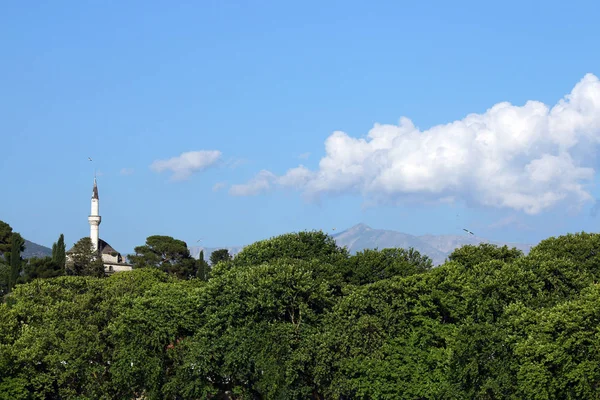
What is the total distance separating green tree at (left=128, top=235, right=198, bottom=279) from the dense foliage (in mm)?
94271

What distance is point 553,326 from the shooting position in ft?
170

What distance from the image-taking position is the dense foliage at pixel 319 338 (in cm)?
5303

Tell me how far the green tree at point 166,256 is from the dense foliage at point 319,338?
309 feet

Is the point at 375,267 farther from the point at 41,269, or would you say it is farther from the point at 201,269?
the point at 201,269

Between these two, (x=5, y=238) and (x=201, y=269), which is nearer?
(x=5, y=238)

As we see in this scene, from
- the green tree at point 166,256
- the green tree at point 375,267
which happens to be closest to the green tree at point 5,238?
the green tree at point 166,256

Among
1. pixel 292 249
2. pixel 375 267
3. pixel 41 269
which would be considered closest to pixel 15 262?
pixel 41 269

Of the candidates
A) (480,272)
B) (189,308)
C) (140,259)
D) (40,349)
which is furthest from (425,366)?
(140,259)

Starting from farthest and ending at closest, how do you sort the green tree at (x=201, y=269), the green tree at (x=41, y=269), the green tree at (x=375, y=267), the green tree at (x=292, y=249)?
the green tree at (x=201, y=269)
the green tree at (x=41, y=269)
the green tree at (x=292, y=249)
the green tree at (x=375, y=267)

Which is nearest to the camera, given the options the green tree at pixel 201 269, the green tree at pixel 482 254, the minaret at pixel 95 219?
the green tree at pixel 482 254

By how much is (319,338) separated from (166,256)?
4236 inches

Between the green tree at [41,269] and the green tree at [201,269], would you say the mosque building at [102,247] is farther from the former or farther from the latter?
the green tree at [41,269]

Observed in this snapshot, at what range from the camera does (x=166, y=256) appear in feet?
534

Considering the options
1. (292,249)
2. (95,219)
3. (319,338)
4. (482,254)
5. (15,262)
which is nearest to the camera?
(319,338)
